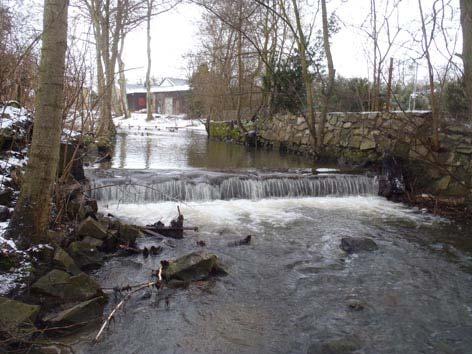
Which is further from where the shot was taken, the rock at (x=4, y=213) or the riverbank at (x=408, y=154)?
the riverbank at (x=408, y=154)

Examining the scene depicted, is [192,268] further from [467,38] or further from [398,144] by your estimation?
[398,144]

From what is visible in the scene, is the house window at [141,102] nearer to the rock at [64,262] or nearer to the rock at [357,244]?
the rock at [357,244]

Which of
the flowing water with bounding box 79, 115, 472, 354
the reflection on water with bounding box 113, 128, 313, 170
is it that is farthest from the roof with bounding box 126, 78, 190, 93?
the flowing water with bounding box 79, 115, 472, 354

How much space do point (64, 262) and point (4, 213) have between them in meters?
1.08

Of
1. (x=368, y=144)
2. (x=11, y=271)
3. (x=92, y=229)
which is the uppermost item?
(x=368, y=144)

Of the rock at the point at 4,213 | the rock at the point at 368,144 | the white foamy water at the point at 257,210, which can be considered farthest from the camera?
the rock at the point at 368,144

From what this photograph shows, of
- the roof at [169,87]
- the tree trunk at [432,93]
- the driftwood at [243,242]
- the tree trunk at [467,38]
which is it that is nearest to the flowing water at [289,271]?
the driftwood at [243,242]

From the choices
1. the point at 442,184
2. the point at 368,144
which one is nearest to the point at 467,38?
the point at 442,184

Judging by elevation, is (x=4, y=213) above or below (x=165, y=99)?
below

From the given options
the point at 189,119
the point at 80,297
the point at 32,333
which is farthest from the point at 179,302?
the point at 189,119

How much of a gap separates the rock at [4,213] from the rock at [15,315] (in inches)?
65.6

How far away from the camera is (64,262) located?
443 centimetres

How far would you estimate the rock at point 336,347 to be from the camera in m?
3.46

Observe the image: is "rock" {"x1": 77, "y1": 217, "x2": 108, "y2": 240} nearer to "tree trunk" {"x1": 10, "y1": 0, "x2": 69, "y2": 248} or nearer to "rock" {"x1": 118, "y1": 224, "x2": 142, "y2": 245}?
"rock" {"x1": 118, "y1": 224, "x2": 142, "y2": 245}
